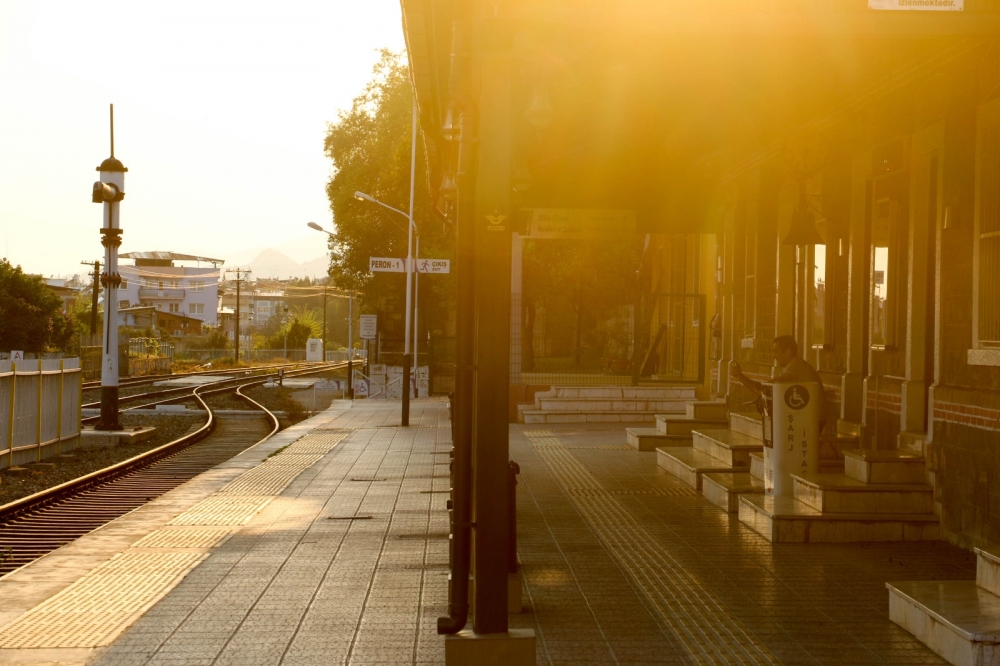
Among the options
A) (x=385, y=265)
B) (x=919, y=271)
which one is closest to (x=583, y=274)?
(x=385, y=265)

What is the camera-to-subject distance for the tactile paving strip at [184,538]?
28.3ft

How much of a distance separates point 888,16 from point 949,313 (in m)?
3.43

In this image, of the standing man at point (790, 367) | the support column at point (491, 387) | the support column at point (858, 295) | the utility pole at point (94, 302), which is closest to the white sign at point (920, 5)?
the support column at point (491, 387)

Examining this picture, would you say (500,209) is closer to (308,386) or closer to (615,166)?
(615,166)

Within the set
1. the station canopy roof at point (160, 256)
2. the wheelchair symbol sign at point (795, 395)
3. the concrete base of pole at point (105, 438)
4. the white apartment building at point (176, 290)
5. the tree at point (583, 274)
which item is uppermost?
the station canopy roof at point (160, 256)

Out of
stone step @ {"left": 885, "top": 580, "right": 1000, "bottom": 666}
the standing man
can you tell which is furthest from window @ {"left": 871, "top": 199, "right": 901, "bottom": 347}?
stone step @ {"left": 885, "top": 580, "right": 1000, "bottom": 666}

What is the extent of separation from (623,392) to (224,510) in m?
12.8

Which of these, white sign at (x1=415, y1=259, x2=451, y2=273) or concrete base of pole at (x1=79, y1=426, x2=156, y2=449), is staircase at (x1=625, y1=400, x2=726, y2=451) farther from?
concrete base of pole at (x1=79, y1=426, x2=156, y2=449)

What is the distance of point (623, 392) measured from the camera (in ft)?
73.2

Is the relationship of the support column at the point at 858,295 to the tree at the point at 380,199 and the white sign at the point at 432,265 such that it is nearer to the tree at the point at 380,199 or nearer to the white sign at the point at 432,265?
the white sign at the point at 432,265

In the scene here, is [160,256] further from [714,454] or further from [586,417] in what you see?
[714,454]

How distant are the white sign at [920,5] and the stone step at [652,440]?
10.3 metres

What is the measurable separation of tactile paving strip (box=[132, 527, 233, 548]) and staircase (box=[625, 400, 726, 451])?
25.0 ft

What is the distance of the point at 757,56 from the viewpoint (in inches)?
315
